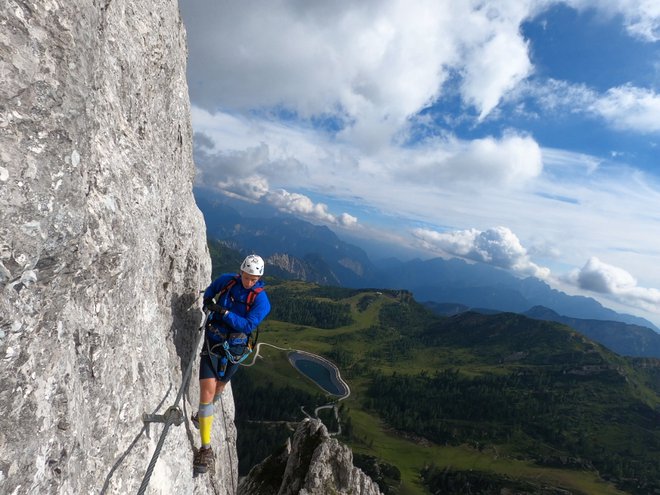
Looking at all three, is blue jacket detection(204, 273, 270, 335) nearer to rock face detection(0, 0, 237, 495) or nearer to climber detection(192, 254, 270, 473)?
climber detection(192, 254, 270, 473)

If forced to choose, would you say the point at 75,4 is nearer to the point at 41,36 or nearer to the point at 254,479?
the point at 41,36

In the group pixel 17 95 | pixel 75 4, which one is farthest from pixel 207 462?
pixel 75 4

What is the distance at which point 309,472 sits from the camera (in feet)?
99.5

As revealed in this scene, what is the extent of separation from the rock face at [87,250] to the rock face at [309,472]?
16.9 m

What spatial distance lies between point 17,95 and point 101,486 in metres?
8.51

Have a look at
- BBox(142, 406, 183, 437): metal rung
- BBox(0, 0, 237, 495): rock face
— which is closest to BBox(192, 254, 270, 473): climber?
BBox(0, 0, 237, 495): rock face

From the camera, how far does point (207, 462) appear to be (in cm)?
1481

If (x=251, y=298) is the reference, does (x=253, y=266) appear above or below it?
above

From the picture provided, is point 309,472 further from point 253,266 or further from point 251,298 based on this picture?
point 253,266

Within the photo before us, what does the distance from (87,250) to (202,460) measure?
10210 millimetres

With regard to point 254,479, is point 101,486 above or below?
above

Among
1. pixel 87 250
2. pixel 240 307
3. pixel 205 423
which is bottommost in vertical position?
pixel 205 423

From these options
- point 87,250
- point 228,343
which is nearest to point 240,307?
point 228,343

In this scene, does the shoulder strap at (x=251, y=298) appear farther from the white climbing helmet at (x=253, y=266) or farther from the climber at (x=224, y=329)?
the white climbing helmet at (x=253, y=266)
